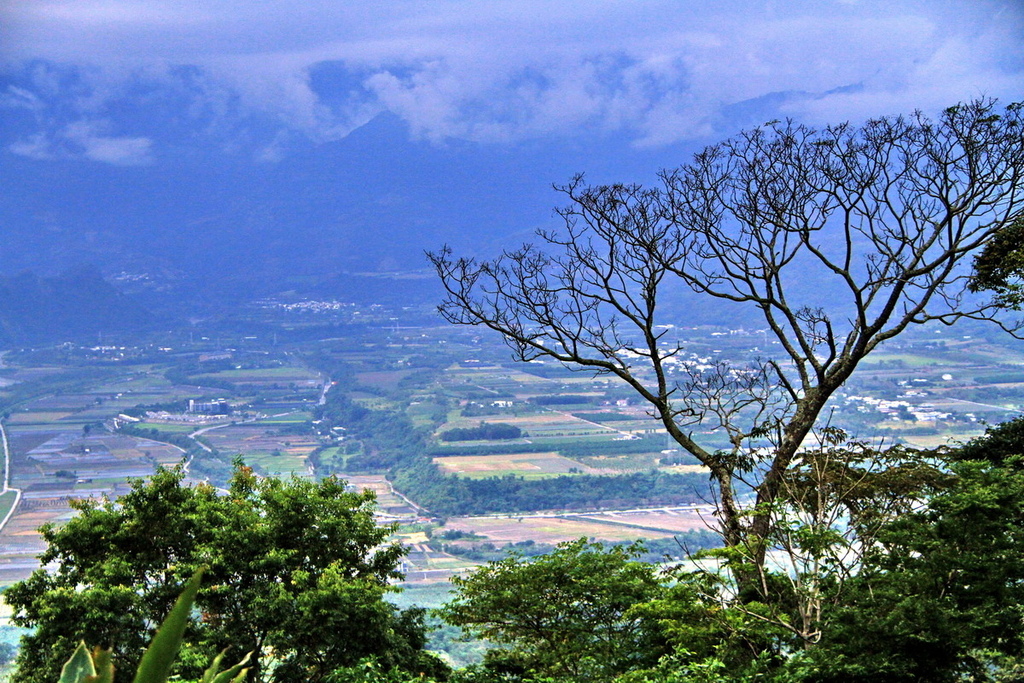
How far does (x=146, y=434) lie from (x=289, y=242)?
286 feet

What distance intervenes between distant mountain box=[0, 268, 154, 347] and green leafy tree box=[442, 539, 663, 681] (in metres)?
93.6

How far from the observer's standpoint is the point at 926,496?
610cm

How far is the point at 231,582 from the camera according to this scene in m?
7.34

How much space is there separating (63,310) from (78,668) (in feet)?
343

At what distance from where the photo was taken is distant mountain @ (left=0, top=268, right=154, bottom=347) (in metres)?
92.2

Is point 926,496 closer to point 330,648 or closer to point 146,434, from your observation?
point 330,648

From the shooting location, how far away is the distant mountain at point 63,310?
92188mm

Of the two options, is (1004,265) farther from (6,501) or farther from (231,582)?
(6,501)

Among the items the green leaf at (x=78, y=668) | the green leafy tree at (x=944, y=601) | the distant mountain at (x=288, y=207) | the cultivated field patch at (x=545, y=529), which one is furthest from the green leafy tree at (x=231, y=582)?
the distant mountain at (x=288, y=207)

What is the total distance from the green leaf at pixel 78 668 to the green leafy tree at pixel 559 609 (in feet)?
13.8

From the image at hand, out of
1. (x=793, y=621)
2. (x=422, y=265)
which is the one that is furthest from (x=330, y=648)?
(x=422, y=265)

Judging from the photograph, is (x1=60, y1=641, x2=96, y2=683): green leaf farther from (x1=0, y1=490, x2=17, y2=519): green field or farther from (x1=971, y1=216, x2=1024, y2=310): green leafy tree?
(x1=0, y1=490, x2=17, y2=519): green field

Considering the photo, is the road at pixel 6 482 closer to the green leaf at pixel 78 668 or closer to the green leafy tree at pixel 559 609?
the green leafy tree at pixel 559 609

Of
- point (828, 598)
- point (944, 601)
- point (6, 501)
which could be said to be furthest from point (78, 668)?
point (6, 501)
